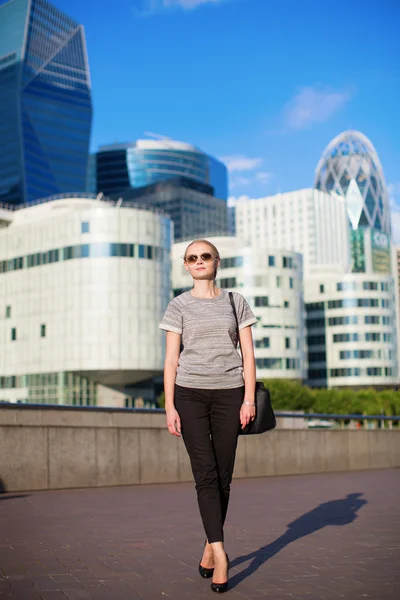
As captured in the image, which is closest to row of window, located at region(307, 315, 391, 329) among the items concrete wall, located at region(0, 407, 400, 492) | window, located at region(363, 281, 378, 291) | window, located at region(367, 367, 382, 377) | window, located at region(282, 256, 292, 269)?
window, located at region(363, 281, 378, 291)

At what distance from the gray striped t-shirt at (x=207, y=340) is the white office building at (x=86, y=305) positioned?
7676cm

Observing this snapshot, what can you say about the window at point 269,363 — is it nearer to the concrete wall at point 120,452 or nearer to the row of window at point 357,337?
the row of window at point 357,337

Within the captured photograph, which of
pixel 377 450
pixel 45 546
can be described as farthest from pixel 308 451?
pixel 45 546

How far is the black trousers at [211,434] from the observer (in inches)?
218

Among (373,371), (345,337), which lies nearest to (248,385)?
(345,337)

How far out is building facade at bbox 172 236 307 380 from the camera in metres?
102

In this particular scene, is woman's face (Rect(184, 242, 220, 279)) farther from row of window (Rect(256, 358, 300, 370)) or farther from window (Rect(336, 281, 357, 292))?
window (Rect(336, 281, 357, 292))

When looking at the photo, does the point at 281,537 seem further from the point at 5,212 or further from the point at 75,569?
the point at 5,212

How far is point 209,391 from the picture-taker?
5594 mm

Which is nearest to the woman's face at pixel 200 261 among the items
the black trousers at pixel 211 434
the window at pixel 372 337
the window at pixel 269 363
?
the black trousers at pixel 211 434

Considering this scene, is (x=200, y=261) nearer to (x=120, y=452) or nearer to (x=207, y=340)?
(x=207, y=340)

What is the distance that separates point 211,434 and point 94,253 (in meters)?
78.4

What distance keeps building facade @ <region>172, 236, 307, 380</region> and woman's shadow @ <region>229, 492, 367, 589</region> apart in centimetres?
9004

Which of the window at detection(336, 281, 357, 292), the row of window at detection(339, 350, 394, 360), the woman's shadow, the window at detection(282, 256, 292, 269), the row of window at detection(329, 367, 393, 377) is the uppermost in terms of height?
the window at detection(282, 256, 292, 269)
